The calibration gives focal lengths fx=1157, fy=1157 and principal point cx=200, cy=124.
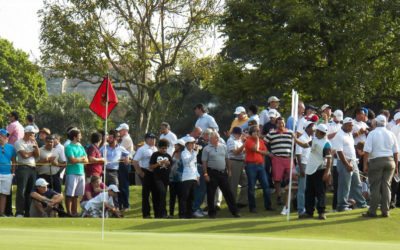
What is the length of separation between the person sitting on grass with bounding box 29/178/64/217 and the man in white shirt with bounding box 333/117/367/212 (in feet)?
20.4

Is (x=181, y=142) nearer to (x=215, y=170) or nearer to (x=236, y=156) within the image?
(x=215, y=170)

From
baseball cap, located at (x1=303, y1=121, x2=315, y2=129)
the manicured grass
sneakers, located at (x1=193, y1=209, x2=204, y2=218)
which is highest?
baseball cap, located at (x1=303, y1=121, x2=315, y2=129)

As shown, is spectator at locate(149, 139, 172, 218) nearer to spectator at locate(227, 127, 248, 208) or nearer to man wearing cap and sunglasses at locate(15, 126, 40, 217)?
spectator at locate(227, 127, 248, 208)

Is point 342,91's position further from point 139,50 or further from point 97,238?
point 97,238

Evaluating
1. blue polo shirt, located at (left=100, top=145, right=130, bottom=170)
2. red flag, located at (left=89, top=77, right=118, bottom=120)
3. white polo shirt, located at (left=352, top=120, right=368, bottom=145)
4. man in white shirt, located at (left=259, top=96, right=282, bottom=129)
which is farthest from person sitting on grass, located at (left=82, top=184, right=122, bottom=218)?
white polo shirt, located at (left=352, top=120, right=368, bottom=145)

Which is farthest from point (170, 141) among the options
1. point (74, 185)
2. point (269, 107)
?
point (74, 185)

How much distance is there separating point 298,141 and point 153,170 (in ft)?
11.7

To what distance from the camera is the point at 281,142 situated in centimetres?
2598

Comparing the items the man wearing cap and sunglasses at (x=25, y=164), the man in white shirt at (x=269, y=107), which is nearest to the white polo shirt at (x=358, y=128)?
the man in white shirt at (x=269, y=107)

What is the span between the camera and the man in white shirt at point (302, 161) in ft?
79.9

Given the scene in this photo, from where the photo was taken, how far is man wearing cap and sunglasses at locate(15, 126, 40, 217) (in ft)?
84.4

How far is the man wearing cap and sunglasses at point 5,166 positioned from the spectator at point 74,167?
1.24m

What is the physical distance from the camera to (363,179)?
27359mm

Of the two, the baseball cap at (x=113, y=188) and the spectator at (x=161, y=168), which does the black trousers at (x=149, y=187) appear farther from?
the baseball cap at (x=113, y=188)
